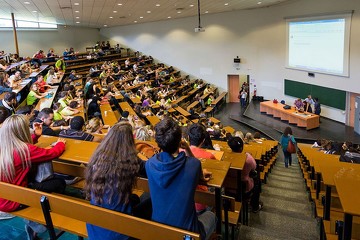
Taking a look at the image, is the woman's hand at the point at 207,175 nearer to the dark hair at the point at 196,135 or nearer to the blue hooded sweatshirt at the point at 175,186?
the blue hooded sweatshirt at the point at 175,186

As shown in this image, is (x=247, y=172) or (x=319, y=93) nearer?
(x=247, y=172)

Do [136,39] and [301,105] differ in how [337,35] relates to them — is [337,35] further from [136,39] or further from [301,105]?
[136,39]

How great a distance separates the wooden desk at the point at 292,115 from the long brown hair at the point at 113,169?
11990 millimetres

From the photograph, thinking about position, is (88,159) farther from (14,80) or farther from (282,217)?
(14,80)

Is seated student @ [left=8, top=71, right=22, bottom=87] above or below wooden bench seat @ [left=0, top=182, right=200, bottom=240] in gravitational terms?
above

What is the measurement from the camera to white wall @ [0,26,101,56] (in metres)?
16.9

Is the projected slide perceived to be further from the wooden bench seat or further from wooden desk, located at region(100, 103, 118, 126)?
the wooden bench seat

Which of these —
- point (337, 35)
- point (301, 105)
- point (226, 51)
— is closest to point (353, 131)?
point (301, 105)

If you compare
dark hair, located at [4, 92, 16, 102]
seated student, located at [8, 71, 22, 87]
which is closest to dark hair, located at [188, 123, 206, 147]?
dark hair, located at [4, 92, 16, 102]

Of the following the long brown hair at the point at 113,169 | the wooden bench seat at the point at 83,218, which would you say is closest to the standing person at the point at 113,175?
the long brown hair at the point at 113,169

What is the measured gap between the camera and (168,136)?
75.6 inches

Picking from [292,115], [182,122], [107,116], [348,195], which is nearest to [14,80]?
[107,116]

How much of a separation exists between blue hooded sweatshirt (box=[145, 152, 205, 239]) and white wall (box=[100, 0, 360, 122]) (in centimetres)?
1255

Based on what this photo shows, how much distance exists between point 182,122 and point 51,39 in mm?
14001
